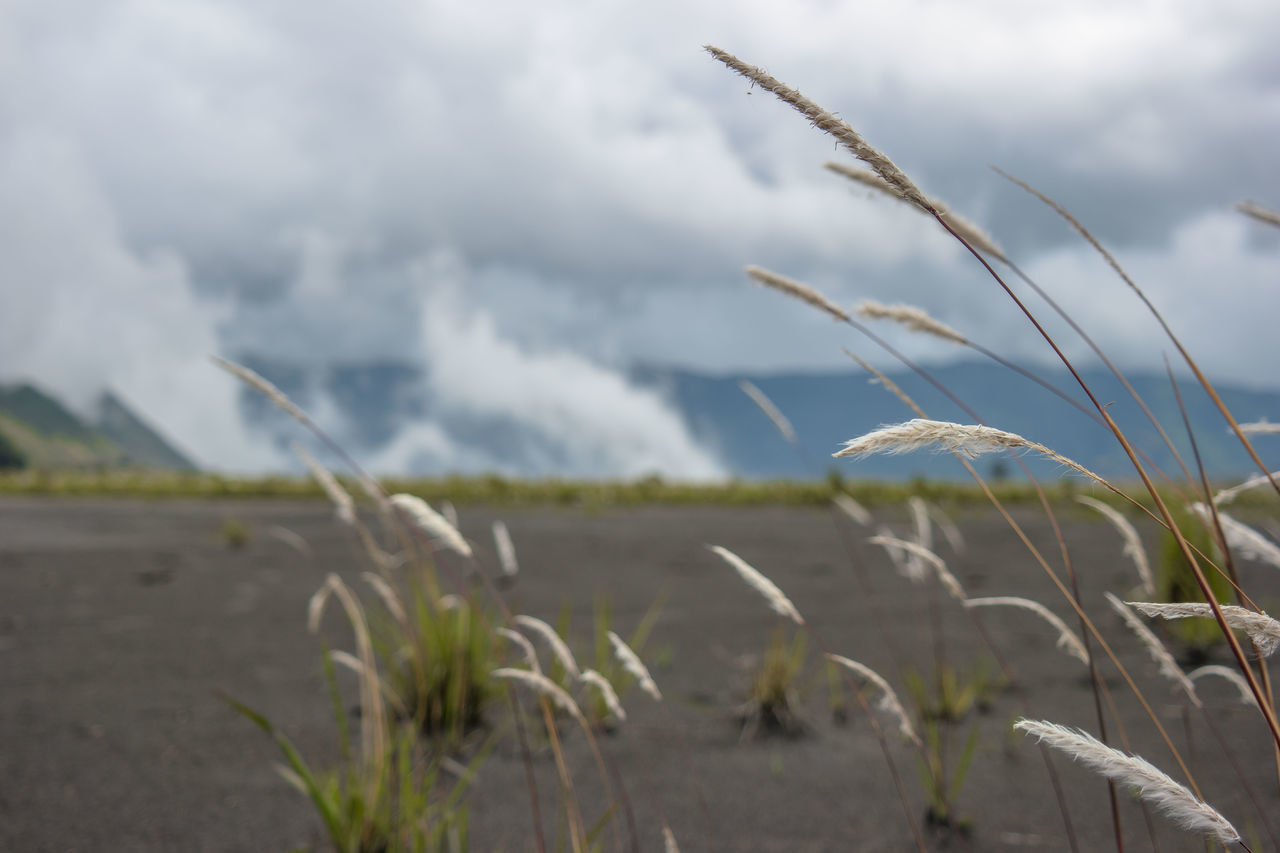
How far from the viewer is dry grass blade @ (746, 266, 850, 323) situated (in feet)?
3.38

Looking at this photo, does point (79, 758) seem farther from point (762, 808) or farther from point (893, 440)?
point (893, 440)

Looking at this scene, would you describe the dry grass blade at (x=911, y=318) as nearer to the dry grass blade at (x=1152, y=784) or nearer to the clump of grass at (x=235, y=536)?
the dry grass blade at (x=1152, y=784)

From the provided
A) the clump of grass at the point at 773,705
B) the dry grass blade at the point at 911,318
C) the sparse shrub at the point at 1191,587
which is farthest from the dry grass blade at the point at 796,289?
the sparse shrub at the point at 1191,587

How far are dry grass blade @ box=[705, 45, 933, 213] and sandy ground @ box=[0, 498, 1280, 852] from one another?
1083mm

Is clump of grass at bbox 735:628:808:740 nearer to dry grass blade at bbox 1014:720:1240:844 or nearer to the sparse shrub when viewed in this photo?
the sparse shrub

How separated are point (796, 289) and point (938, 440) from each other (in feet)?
1.63

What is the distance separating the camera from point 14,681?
2.88m

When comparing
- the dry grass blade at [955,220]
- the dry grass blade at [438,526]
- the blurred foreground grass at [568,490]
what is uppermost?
the blurred foreground grass at [568,490]

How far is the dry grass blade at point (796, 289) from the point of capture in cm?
103

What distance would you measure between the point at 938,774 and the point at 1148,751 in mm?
987

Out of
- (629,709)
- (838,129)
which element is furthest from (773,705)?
(838,129)

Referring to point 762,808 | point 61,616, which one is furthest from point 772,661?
point 61,616

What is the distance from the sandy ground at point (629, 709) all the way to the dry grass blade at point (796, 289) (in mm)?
913

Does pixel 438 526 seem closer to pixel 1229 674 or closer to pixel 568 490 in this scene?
pixel 1229 674
